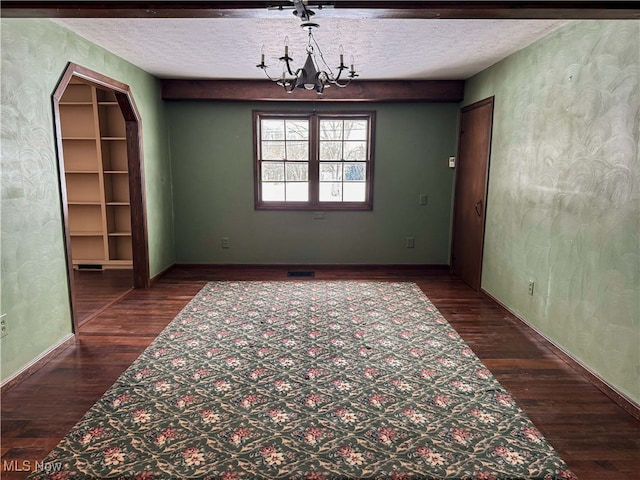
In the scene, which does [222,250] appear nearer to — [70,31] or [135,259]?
[135,259]

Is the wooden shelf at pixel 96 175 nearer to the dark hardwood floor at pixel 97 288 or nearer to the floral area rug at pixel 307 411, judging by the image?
the dark hardwood floor at pixel 97 288

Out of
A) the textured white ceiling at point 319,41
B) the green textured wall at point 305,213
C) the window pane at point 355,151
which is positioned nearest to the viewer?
the textured white ceiling at point 319,41

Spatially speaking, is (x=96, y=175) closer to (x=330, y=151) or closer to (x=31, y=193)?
(x=31, y=193)

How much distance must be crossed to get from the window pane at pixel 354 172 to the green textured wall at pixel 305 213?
0.20 metres

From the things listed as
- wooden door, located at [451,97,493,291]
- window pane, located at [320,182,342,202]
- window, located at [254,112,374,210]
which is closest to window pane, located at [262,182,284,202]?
window, located at [254,112,374,210]

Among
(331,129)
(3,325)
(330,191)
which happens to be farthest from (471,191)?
(3,325)

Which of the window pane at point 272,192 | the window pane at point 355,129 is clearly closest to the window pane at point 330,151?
the window pane at point 355,129

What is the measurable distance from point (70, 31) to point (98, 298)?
2.64 m

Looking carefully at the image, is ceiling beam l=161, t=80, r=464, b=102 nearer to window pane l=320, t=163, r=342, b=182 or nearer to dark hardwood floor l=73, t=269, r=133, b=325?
window pane l=320, t=163, r=342, b=182

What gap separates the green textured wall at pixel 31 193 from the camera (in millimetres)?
2672

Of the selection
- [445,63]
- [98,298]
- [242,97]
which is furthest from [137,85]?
[445,63]

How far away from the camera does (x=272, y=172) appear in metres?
5.95

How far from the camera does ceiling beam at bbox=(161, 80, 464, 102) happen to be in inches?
212

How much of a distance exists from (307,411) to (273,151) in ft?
13.7
